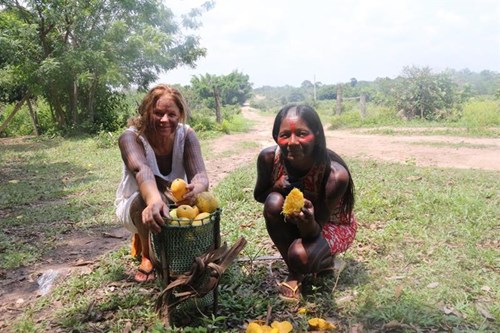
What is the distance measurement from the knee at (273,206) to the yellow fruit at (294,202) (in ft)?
0.66

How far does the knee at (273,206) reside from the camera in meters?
2.84

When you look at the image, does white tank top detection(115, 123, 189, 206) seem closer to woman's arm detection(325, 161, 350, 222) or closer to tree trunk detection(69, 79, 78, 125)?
woman's arm detection(325, 161, 350, 222)

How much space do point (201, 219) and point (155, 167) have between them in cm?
95

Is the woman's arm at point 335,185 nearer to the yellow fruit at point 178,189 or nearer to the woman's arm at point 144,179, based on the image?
the yellow fruit at point 178,189

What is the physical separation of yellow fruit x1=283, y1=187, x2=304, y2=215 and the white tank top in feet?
3.48

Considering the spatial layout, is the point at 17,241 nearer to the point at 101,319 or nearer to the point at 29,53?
the point at 101,319

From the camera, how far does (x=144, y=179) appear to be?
2.79m

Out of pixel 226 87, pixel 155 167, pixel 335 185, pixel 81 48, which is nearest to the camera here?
pixel 335 185

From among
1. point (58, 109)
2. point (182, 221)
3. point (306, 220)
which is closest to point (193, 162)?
point (182, 221)

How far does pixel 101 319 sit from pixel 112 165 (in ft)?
22.0

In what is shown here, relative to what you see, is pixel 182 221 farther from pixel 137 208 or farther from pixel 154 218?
pixel 137 208

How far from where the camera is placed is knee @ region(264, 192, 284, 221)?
2838 millimetres

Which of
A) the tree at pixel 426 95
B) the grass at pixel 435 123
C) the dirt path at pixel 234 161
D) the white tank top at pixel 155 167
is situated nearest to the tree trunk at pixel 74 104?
the dirt path at pixel 234 161

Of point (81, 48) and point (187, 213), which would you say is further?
point (81, 48)
